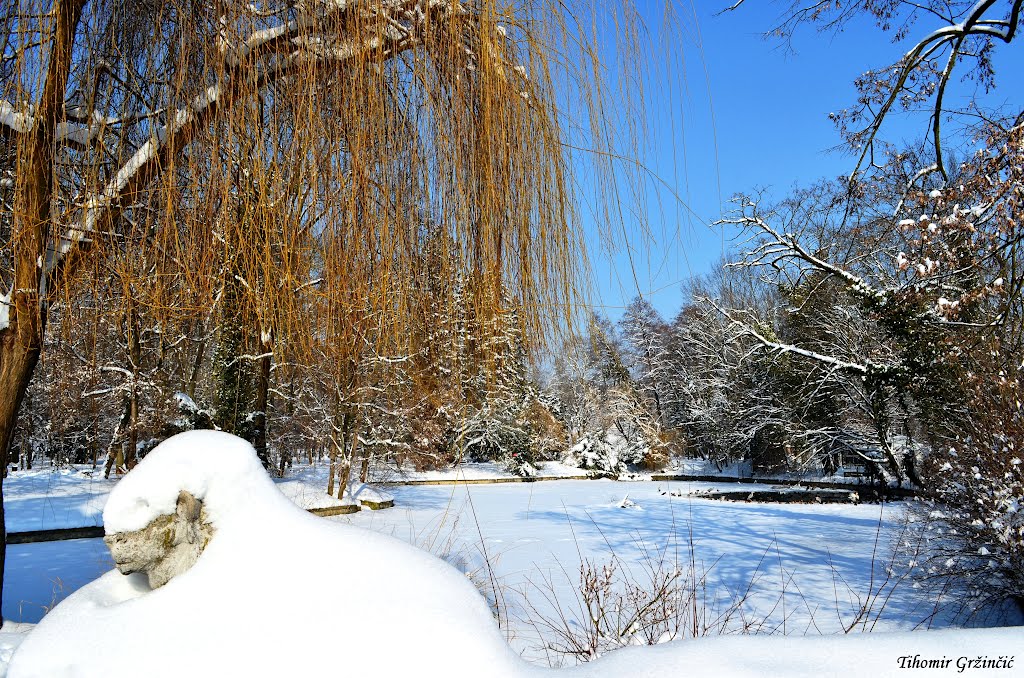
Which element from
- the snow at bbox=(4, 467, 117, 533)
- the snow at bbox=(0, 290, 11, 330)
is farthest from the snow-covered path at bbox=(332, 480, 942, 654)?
the snow at bbox=(4, 467, 117, 533)

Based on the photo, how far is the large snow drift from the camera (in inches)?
41.6

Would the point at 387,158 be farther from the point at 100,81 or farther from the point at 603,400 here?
the point at 603,400

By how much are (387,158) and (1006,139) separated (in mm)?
3191

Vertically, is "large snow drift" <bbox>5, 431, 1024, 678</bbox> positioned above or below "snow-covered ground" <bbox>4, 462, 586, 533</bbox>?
above

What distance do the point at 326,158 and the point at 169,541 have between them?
850mm

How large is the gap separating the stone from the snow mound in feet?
0.07

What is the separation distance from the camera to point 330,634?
1073 mm

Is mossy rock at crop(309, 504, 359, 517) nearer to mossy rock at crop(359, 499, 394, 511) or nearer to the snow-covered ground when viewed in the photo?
the snow-covered ground

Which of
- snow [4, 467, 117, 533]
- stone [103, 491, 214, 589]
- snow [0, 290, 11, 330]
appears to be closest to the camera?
stone [103, 491, 214, 589]

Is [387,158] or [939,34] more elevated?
[939,34]

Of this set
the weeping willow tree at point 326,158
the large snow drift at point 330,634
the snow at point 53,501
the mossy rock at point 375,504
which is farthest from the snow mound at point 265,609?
the mossy rock at point 375,504

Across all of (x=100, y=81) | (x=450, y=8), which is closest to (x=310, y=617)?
(x=450, y=8)

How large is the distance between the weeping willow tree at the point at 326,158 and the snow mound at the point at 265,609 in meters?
0.36

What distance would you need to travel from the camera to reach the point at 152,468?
1.35 metres
